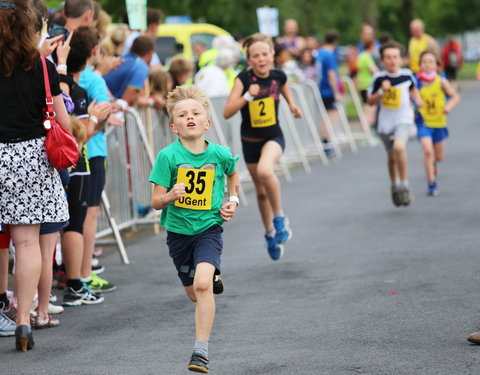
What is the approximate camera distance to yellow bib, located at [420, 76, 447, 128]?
1416 centimetres

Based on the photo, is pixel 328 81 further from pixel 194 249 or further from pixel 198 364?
pixel 198 364

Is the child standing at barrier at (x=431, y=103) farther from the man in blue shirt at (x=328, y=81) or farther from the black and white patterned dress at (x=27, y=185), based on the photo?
the black and white patterned dress at (x=27, y=185)

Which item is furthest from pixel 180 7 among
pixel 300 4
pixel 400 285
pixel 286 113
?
pixel 400 285

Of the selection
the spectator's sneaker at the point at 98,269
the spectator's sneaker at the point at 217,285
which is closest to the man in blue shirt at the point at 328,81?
the spectator's sneaker at the point at 98,269

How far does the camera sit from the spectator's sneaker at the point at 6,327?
23.9ft

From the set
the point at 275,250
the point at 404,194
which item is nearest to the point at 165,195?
the point at 275,250

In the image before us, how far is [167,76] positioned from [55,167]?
561cm

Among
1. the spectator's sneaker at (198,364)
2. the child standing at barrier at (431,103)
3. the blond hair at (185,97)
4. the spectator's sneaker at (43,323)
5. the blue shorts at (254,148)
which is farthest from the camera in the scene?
the child standing at barrier at (431,103)

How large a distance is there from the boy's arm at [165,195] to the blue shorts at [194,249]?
257 mm

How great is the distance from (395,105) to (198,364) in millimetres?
7635

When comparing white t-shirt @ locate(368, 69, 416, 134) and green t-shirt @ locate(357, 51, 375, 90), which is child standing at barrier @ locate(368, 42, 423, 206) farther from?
green t-shirt @ locate(357, 51, 375, 90)

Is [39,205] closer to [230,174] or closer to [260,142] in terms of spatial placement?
[230,174]

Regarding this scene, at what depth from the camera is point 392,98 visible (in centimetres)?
1277

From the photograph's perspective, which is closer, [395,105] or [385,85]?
[385,85]
